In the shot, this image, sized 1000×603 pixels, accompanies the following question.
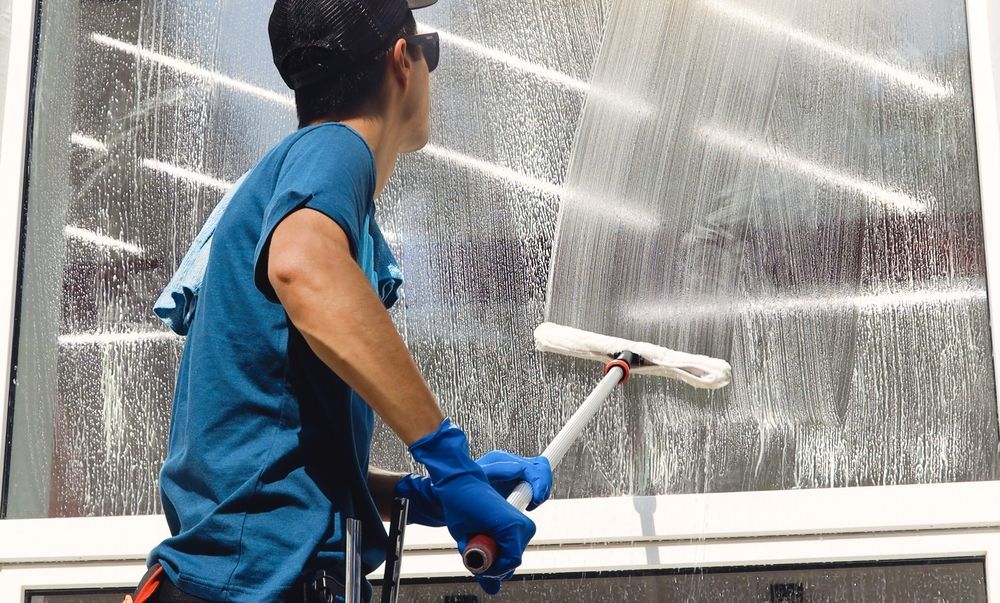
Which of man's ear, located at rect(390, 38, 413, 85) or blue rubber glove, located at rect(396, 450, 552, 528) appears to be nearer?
man's ear, located at rect(390, 38, 413, 85)

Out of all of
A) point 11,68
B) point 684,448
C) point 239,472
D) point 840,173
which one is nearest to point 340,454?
point 239,472

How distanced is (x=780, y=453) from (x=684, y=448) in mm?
153

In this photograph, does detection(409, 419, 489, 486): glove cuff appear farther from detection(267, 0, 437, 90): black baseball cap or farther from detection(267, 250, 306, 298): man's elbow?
detection(267, 0, 437, 90): black baseball cap

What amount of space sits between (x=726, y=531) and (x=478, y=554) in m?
0.70

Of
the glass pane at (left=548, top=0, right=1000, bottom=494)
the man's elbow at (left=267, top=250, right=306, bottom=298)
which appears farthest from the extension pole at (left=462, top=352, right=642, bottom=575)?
the man's elbow at (left=267, top=250, right=306, bottom=298)

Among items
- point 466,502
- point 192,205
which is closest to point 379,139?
point 466,502

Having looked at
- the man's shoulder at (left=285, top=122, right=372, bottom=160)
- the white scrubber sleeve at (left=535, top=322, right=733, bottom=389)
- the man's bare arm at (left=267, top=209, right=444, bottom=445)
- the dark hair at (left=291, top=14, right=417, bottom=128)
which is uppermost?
the man's shoulder at (left=285, top=122, right=372, bottom=160)

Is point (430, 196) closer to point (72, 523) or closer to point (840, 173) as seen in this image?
point (840, 173)

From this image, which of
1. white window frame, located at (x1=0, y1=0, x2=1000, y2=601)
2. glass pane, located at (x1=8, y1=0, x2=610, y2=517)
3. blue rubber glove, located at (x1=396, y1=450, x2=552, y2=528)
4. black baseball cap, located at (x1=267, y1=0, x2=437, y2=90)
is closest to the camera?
black baseball cap, located at (x1=267, y1=0, x2=437, y2=90)

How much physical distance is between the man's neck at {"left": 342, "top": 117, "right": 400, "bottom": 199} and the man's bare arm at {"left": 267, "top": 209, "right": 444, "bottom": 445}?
9.0 inches

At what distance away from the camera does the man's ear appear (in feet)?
4.09

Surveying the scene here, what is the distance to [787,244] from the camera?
5.63 feet

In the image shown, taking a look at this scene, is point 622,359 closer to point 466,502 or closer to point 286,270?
point 466,502

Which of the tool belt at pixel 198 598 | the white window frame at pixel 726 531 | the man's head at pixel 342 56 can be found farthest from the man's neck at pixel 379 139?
the white window frame at pixel 726 531
